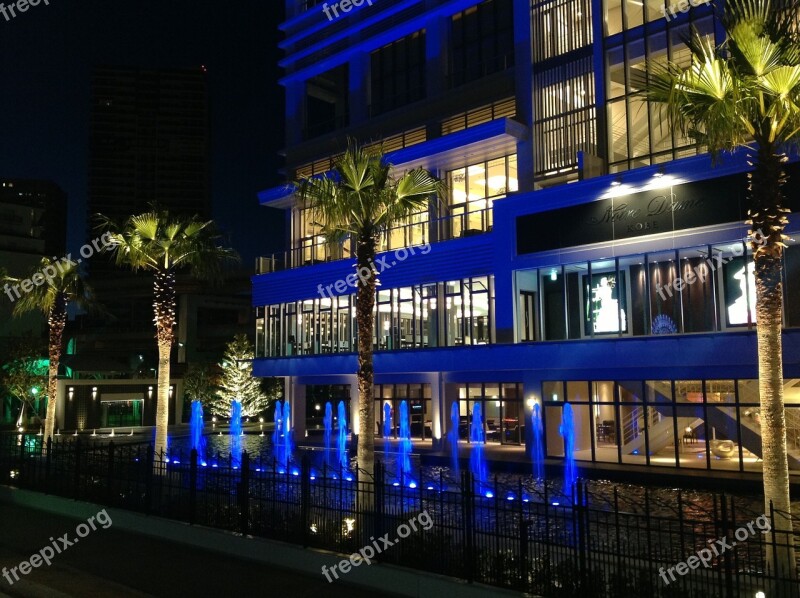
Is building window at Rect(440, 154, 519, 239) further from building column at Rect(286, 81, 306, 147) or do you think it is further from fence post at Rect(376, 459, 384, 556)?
fence post at Rect(376, 459, 384, 556)

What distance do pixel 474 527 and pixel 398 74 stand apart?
103 feet

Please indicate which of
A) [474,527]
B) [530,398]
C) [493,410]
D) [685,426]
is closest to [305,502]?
[474,527]

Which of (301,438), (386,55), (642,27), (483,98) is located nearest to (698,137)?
(642,27)

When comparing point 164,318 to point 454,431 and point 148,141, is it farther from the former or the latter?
point 148,141

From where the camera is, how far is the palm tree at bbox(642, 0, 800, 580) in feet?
34.2

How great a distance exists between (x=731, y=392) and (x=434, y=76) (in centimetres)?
2022

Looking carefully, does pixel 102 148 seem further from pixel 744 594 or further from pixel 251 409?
pixel 744 594

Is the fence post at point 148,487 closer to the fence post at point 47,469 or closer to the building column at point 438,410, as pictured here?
the fence post at point 47,469

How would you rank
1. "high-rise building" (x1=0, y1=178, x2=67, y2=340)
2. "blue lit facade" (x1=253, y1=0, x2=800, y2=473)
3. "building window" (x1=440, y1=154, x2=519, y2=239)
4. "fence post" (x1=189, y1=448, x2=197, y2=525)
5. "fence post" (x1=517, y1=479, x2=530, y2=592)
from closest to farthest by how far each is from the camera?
"fence post" (x1=517, y1=479, x2=530, y2=592) < "fence post" (x1=189, y1=448, x2=197, y2=525) < "blue lit facade" (x1=253, y1=0, x2=800, y2=473) < "building window" (x1=440, y1=154, x2=519, y2=239) < "high-rise building" (x1=0, y1=178, x2=67, y2=340)

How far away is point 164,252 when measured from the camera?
24422 millimetres

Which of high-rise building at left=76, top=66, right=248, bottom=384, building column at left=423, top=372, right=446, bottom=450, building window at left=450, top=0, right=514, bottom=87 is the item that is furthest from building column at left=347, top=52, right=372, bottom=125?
high-rise building at left=76, top=66, right=248, bottom=384

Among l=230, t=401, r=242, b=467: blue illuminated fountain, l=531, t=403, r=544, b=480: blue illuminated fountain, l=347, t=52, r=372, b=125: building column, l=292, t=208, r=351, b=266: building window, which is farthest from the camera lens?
l=230, t=401, r=242, b=467: blue illuminated fountain

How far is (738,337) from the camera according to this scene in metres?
21.9

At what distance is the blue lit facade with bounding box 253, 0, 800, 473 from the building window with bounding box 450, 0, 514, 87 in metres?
0.09
